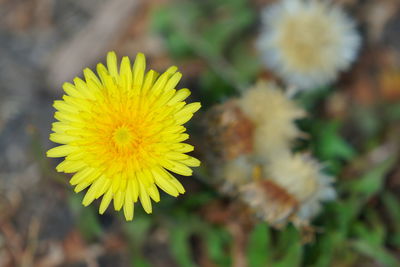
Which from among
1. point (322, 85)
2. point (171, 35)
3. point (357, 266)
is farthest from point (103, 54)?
point (357, 266)

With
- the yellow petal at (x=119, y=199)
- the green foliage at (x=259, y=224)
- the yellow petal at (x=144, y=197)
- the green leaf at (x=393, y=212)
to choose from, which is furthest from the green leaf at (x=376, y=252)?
the yellow petal at (x=119, y=199)

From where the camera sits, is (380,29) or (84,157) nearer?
(84,157)

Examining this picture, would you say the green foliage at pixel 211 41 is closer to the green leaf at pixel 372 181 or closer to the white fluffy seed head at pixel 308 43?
the white fluffy seed head at pixel 308 43

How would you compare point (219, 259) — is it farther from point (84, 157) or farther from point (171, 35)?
point (171, 35)

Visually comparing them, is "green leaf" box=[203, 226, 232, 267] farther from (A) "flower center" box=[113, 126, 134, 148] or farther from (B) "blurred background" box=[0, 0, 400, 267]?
(A) "flower center" box=[113, 126, 134, 148]

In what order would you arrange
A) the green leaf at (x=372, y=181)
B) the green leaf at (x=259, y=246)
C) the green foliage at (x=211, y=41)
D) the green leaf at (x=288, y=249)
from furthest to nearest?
the green foliage at (x=211, y=41) < the green leaf at (x=372, y=181) < the green leaf at (x=259, y=246) < the green leaf at (x=288, y=249)

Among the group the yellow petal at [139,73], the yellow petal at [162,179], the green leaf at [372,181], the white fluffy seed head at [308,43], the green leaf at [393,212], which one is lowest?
the yellow petal at [162,179]

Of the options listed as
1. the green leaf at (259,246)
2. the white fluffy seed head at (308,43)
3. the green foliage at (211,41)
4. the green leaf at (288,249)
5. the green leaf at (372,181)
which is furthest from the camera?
the green foliage at (211,41)
